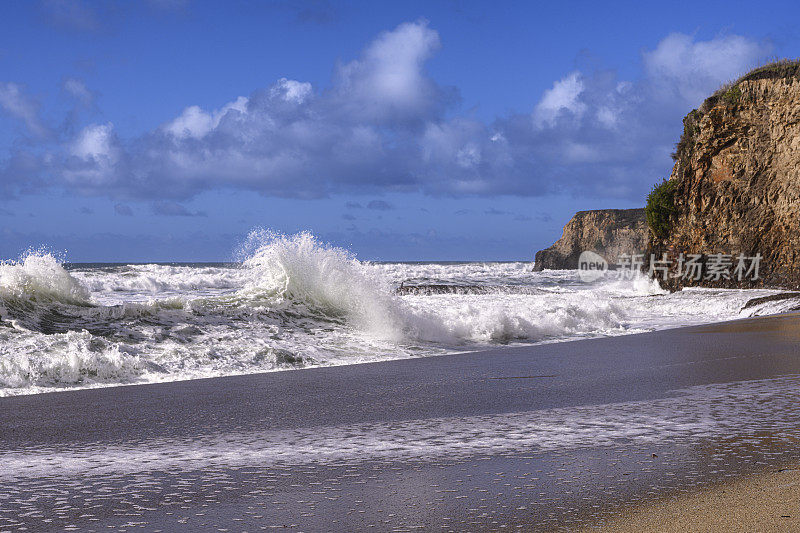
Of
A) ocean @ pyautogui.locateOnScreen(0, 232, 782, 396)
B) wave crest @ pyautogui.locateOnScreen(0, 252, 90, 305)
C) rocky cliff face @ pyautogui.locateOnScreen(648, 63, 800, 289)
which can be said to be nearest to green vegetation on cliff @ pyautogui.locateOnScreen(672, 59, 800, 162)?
rocky cliff face @ pyautogui.locateOnScreen(648, 63, 800, 289)

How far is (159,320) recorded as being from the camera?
32.0 ft

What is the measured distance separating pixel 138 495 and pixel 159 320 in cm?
724

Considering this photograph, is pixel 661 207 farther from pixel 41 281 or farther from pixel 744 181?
pixel 41 281

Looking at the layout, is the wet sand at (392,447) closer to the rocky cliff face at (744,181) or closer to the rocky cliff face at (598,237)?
the rocky cliff face at (744,181)

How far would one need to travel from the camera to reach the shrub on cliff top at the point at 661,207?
24422 millimetres

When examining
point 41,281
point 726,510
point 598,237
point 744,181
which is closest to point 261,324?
point 41,281

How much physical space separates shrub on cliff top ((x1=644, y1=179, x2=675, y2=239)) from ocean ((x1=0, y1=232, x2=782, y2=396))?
30.2ft

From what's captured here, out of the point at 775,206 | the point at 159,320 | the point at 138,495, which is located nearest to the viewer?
the point at 138,495

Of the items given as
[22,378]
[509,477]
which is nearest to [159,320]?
[22,378]

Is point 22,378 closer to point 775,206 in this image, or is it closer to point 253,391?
point 253,391

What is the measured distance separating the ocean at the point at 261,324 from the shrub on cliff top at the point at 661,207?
362 inches

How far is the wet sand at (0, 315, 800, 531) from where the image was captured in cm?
264

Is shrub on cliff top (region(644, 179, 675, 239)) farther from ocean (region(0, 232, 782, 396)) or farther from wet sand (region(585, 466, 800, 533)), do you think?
wet sand (region(585, 466, 800, 533))

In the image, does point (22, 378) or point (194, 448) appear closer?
point (194, 448)
